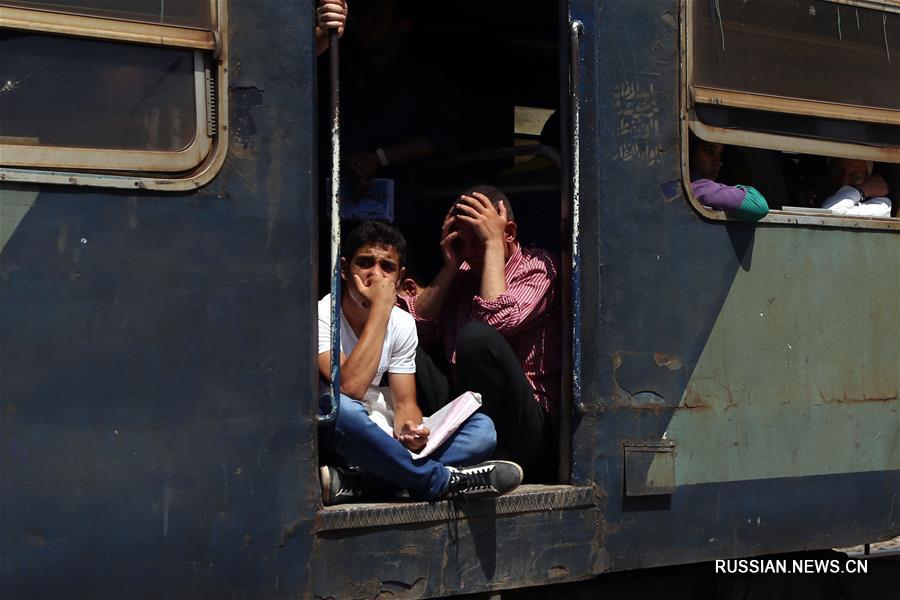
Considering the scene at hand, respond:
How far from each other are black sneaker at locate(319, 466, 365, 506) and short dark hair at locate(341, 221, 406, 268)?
2.21 feet

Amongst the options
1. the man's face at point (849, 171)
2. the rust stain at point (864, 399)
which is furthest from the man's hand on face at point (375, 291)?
the man's face at point (849, 171)

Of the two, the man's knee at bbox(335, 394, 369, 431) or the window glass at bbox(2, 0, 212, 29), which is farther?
the man's knee at bbox(335, 394, 369, 431)

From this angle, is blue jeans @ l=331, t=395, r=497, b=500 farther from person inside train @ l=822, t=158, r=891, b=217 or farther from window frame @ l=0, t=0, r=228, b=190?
person inside train @ l=822, t=158, r=891, b=217

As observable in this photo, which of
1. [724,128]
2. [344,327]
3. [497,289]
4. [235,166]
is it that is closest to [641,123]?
[724,128]

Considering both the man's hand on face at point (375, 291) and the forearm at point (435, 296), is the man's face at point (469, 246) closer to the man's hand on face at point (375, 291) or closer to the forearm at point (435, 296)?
the forearm at point (435, 296)

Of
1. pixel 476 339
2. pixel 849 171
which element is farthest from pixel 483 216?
pixel 849 171

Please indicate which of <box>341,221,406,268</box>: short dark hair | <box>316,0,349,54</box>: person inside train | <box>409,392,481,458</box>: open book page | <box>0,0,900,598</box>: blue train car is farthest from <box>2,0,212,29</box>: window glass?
<box>409,392,481,458</box>: open book page

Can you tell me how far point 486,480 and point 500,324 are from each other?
53cm

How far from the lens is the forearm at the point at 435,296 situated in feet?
11.8

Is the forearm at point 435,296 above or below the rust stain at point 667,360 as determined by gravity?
above

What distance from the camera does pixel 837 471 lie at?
3.83m

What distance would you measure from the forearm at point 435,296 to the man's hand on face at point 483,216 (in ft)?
0.52

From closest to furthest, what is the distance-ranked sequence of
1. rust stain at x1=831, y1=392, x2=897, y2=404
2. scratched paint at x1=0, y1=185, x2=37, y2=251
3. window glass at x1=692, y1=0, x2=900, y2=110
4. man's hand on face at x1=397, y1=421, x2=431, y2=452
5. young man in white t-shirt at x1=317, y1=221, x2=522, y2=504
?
scratched paint at x1=0, y1=185, x2=37, y2=251 < young man in white t-shirt at x1=317, y1=221, x2=522, y2=504 < man's hand on face at x1=397, y1=421, x2=431, y2=452 < window glass at x1=692, y1=0, x2=900, y2=110 < rust stain at x1=831, y1=392, x2=897, y2=404

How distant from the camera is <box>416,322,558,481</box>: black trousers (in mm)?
3395
